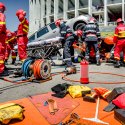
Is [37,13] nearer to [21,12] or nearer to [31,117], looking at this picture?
[21,12]

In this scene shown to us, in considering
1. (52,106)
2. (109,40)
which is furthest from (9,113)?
(109,40)

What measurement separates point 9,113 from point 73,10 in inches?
1647

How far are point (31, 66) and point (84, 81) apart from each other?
141cm

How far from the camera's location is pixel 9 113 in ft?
10.6

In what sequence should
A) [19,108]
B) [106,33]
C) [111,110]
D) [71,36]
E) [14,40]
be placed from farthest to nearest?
1. [106,33]
2. [14,40]
3. [71,36]
4. [111,110]
5. [19,108]

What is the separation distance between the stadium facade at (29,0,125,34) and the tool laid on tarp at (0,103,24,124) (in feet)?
110

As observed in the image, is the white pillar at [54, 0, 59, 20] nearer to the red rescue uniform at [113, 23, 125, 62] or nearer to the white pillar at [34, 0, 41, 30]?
the white pillar at [34, 0, 41, 30]

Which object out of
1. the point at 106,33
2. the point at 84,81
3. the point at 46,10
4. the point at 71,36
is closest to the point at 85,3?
the point at 46,10

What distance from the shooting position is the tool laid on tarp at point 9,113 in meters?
3.14

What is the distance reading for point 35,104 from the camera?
13.3 feet

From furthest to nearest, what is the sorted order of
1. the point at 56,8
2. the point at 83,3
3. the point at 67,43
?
the point at 56,8
the point at 83,3
the point at 67,43

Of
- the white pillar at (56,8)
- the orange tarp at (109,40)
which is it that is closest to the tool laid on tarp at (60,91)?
the orange tarp at (109,40)

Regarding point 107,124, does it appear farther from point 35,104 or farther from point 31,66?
point 31,66

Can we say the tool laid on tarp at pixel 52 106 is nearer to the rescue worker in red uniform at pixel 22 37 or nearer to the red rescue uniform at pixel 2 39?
the red rescue uniform at pixel 2 39
